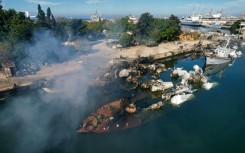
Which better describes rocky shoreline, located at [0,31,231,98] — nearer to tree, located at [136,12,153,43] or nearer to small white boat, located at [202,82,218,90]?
tree, located at [136,12,153,43]

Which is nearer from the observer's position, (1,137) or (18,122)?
(1,137)

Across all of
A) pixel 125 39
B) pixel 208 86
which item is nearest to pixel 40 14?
pixel 125 39

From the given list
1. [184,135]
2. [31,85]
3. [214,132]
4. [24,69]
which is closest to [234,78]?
[214,132]

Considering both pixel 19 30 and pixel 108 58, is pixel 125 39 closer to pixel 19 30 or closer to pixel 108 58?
pixel 108 58

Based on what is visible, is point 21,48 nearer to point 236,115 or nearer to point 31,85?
point 31,85

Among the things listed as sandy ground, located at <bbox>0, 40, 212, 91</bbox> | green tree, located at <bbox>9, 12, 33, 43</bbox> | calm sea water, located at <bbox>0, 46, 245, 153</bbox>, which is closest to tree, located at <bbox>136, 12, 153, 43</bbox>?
sandy ground, located at <bbox>0, 40, 212, 91</bbox>

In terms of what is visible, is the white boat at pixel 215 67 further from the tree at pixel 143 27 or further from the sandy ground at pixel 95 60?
the tree at pixel 143 27
